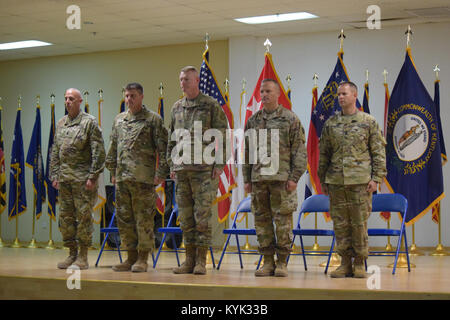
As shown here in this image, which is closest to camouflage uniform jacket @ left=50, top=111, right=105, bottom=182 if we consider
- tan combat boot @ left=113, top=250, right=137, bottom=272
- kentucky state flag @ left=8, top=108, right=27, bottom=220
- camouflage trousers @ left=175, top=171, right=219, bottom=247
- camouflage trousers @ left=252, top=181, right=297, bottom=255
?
tan combat boot @ left=113, top=250, right=137, bottom=272

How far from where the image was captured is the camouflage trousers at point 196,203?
6090mm

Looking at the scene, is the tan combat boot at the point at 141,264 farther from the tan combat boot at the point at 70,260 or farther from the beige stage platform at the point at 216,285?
the tan combat boot at the point at 70,260

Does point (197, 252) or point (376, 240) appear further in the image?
point (376, 240)

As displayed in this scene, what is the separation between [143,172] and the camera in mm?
6332

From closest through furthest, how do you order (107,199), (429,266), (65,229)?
(65,229), (429,266), (107,199)

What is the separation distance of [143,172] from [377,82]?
17.0 feet

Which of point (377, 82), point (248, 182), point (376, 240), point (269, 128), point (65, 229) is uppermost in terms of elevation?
point (377, 82)

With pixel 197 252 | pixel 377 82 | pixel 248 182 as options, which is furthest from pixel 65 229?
pixel 377 82

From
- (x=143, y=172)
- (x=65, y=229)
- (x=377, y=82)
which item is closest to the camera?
(x=143, y=172)

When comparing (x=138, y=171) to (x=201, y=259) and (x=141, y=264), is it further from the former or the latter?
(x=201, y=259)

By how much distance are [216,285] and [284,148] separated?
4.60ft

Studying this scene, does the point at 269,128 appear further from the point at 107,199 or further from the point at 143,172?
the point at 107,199

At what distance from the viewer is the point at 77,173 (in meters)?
6.65

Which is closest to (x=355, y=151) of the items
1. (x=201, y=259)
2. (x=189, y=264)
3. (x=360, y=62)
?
(x=201, y=259)
